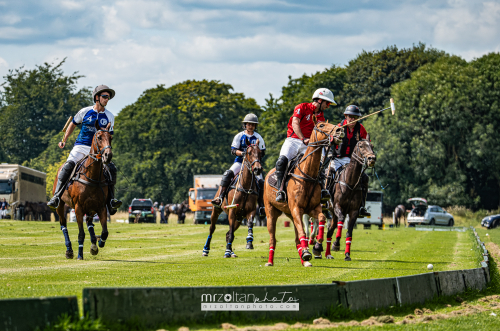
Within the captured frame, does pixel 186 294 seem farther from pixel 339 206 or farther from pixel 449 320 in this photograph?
pixel 339 206

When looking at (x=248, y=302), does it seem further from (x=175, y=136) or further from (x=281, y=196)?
(x=175, y=136)

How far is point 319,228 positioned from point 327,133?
279cm

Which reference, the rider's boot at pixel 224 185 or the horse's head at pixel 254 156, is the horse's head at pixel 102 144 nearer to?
the horse's head at pixel 254 156

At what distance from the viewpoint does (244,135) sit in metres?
15.7

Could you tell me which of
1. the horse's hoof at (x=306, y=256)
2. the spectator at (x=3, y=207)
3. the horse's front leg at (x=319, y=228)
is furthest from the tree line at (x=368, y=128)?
the horse's hoof at (x=306, y=256)

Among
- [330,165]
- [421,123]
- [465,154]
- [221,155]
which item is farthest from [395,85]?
[330,165]

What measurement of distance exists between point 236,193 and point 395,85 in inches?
1873

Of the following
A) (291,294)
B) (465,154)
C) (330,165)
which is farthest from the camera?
(465,154)

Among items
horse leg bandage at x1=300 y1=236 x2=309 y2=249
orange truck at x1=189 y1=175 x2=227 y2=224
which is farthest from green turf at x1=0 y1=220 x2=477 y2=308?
orange truck at x1=189 y1=175 x2=227 y2=224

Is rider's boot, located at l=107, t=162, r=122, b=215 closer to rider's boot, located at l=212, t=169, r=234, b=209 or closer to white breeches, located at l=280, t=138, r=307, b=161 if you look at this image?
rider's boot, located at l=212, t=169, r=234, b=209

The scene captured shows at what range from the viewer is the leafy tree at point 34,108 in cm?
8700

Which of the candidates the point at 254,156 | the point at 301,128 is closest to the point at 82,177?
the point at 254,156

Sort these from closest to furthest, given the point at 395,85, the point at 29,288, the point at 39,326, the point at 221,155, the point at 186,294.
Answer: the point at 39,326, the point at 186,294, the point at 29,288, the point at 395,85, the point at 221,155

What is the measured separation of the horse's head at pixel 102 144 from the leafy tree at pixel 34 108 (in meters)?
76.4
